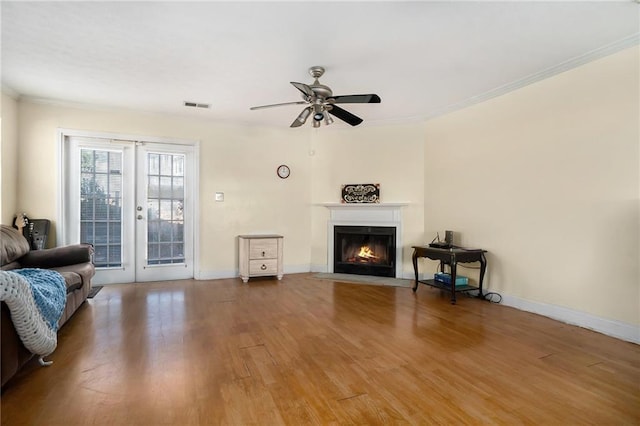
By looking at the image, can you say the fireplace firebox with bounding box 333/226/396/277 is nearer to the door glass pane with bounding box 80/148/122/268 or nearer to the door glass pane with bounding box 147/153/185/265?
the door glass pane with bounding box 147/153/185/265

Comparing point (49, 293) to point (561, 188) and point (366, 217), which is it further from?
point (561, 188)

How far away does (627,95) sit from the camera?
8.91 feet

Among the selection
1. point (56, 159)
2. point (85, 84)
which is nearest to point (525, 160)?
Result: point (85, 84)

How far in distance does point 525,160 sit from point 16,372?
4580 millimetres

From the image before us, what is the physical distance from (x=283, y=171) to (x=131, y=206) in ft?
7.48

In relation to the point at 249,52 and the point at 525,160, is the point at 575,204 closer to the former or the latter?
the point at 525,160

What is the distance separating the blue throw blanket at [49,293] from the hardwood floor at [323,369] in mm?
320

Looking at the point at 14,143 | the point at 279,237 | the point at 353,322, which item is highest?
the point at 14,143

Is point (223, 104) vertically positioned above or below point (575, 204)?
above

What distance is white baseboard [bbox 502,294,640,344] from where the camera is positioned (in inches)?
105

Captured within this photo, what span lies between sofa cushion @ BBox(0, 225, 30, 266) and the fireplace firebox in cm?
388

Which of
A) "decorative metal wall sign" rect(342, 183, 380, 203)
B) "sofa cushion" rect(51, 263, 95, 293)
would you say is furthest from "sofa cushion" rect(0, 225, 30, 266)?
"decorative metal wall sign" rect(342, 183, 380, 203)

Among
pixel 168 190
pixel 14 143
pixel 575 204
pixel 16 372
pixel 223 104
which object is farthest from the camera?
pixel 168 190

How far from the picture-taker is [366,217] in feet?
16.8
